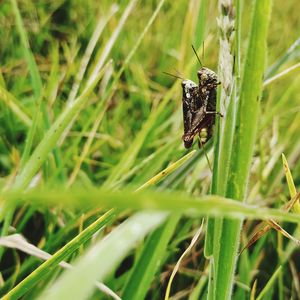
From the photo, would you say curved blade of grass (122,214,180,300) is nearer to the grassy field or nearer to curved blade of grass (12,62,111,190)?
the grassy field

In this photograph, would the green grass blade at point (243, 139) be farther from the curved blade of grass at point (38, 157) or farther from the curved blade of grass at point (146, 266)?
the curved blade of grass at point (38, 157)

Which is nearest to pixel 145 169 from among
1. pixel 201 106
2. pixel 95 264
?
pixel 201 106

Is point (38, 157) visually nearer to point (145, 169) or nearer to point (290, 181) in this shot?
point (145, 169)

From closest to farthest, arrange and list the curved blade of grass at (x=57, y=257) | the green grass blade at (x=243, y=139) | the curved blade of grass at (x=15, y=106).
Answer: the green grass blade at (x=243, y=139)
the curved blade of grass at (x=57, y=257)
the curved blade of grass at (x=15, y=106)

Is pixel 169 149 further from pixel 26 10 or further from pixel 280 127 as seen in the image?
pixel 26 10

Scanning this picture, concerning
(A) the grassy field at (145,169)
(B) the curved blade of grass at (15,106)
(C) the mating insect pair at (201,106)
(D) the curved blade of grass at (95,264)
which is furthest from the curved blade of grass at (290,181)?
(B) the curved blade of grass at (15,106)

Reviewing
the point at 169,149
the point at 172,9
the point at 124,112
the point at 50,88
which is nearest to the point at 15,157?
the point at 50,88
